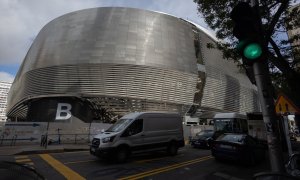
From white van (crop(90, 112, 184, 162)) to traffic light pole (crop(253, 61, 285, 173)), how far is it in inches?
298

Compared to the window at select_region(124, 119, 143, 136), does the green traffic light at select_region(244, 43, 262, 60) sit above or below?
above

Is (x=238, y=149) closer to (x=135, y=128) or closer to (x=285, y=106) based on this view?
(x=285, y=106)

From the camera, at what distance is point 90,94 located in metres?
35.1

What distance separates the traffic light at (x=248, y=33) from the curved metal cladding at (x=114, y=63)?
32465mm

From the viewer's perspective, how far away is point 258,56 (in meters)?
3.48

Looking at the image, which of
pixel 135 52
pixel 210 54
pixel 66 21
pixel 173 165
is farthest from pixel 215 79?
pixel 173 165

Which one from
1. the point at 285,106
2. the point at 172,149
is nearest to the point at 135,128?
the point at 172,149

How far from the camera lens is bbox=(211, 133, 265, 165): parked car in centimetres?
1012

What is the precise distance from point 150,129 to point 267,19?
7864 millimetres

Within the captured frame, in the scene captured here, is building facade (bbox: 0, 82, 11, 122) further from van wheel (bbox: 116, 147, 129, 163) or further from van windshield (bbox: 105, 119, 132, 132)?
van wheel (bbox: 116, 147, 129, 163)

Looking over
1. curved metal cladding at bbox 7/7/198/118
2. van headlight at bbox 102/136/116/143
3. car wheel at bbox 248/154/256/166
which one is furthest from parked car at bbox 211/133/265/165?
curved metal cladding at bbox 7/7/198/118

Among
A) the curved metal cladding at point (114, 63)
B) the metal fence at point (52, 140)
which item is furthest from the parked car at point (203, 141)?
the curved metal cladding at point (114, 63)

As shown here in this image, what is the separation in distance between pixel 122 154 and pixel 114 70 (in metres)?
26.9

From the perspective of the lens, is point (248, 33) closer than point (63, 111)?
Yes
